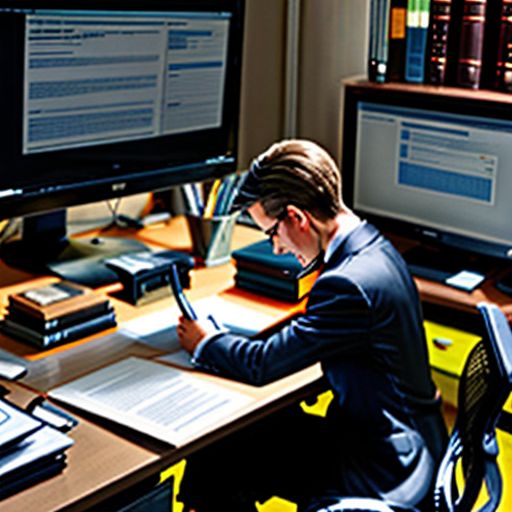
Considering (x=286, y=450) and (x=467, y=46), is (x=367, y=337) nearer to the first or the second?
(x=286, y=450)

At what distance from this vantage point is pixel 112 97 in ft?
6.99

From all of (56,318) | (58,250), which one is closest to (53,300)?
(56,318)

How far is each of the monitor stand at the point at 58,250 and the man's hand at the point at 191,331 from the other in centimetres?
37

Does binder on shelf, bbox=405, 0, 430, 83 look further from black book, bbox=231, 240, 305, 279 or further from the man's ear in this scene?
the man's ear

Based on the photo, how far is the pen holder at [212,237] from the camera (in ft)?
7.57

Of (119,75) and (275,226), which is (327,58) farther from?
(275,226)

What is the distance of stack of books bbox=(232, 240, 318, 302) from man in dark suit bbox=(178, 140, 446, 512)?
0.82 feet

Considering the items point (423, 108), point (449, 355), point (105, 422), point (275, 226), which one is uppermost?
point (423, 108)

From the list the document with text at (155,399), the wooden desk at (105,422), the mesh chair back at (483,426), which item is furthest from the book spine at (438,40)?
the document with text at (155,399)

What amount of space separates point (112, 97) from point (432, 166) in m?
0.84

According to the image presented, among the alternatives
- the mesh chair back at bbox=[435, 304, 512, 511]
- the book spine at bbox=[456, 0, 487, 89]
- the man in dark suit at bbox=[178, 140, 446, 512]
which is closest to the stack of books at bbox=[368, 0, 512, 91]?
the book spine at bbox=[456, 0, 487, 89]

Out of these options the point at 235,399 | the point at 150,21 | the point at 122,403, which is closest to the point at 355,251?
the point at 235,399

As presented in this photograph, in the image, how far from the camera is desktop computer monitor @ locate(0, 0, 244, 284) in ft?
6.49

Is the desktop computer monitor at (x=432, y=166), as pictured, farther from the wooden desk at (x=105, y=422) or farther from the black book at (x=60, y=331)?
the black book at (x=60, y=331)
